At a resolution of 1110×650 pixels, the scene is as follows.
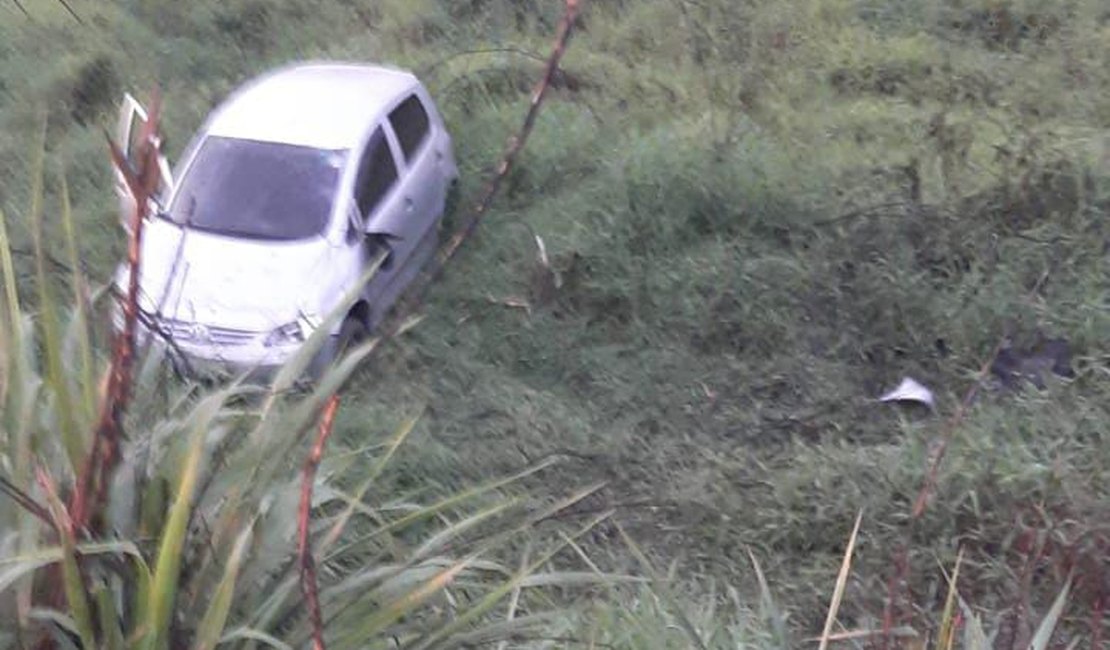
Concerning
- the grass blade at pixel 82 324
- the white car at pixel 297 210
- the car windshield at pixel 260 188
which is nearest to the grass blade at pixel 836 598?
the grass blade at pixel 82 324

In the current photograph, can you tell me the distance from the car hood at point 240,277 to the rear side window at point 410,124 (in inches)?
52.3

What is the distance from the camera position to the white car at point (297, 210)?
723 centimetres

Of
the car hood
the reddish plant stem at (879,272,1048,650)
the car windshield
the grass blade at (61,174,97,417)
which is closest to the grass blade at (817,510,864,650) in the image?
the reddish plant stem at (879,272,1048,650)

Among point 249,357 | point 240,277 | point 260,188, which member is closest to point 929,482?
point 249,357

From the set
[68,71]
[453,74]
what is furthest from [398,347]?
[68,71]

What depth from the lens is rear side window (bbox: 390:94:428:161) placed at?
8789mm

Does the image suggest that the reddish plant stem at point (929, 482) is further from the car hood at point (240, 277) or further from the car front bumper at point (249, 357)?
the car hood at point (240, 277)

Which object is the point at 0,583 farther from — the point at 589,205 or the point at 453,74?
the point at 453,74

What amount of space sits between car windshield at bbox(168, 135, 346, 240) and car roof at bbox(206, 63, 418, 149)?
85mm

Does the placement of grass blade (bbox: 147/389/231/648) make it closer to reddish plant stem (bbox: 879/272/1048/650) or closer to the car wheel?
reddish plant stem (bbox: 879/272/1048/650)

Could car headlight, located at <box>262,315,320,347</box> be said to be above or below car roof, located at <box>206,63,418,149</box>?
below

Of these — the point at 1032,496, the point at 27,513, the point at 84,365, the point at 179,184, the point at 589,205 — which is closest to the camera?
the point at 27,513

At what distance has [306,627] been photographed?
302cm

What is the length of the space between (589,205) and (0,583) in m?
6.34
